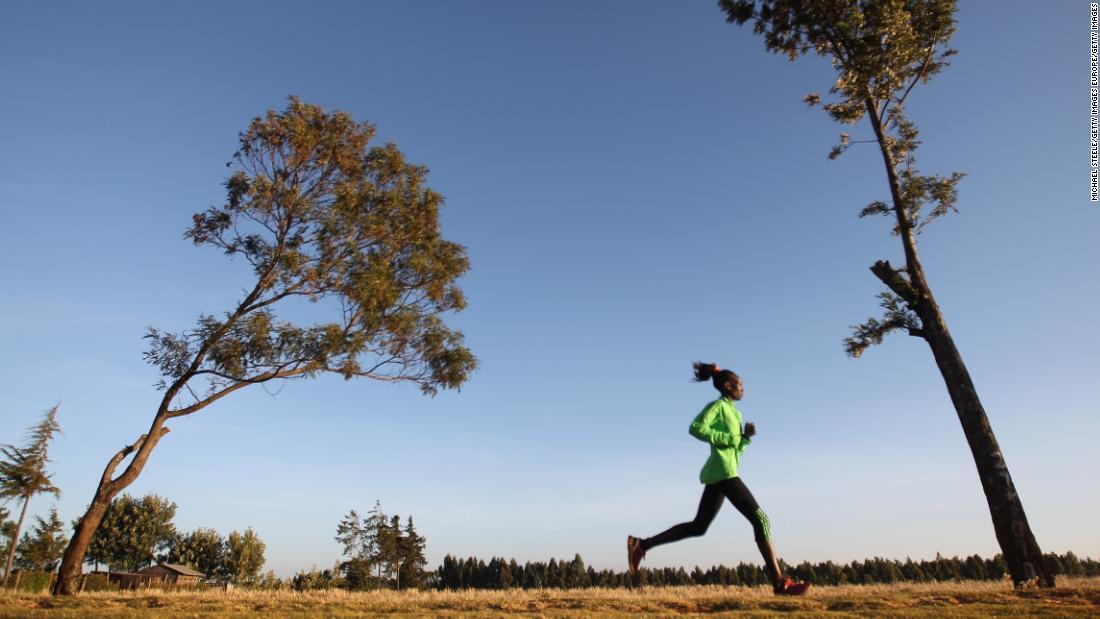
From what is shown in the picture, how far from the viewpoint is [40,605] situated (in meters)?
10.7

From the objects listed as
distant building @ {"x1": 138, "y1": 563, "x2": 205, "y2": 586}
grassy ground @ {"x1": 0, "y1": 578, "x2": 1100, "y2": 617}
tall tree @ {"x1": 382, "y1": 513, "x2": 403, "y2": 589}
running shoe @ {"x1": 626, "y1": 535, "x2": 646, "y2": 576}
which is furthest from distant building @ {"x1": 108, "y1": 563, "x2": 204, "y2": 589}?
running shoe @ {"x1": 626, "y1": 535, "x2": 646, "y2": 576}

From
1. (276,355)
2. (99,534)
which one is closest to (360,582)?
(99,534)

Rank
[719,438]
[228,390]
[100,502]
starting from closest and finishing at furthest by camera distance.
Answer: [719,438]
[100,502]
[228,390]

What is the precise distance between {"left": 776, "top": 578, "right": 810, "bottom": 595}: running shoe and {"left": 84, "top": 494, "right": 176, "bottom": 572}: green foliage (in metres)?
75.0

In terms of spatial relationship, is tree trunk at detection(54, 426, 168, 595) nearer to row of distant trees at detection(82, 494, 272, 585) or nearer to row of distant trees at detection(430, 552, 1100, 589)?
row of distant trees at detection(430, 552, 1100, 589)

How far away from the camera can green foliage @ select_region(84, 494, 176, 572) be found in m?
64.4

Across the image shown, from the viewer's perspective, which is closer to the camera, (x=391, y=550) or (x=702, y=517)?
(x=702, y=517)

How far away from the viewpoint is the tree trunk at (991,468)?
9.64 m

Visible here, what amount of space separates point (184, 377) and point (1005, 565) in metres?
21.3

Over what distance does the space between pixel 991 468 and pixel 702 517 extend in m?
6.77

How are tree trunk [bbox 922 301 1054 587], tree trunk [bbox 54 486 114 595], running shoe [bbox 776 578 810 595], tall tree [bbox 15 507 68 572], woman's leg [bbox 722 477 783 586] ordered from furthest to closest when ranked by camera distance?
tall tree [bbox 15 507 68 572] < tree trunk [bbox 54 486 114 595] < tree trunk [bbox 922 301 1054 587] < running shoe [bbox 776 578 810 595] < woman's leg [bbox 722 477 783 586]

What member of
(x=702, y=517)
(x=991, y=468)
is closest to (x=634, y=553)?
(x=702, y=517)

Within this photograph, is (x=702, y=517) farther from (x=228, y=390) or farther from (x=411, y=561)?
(x=411, y=561)

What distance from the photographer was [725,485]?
271 inches
